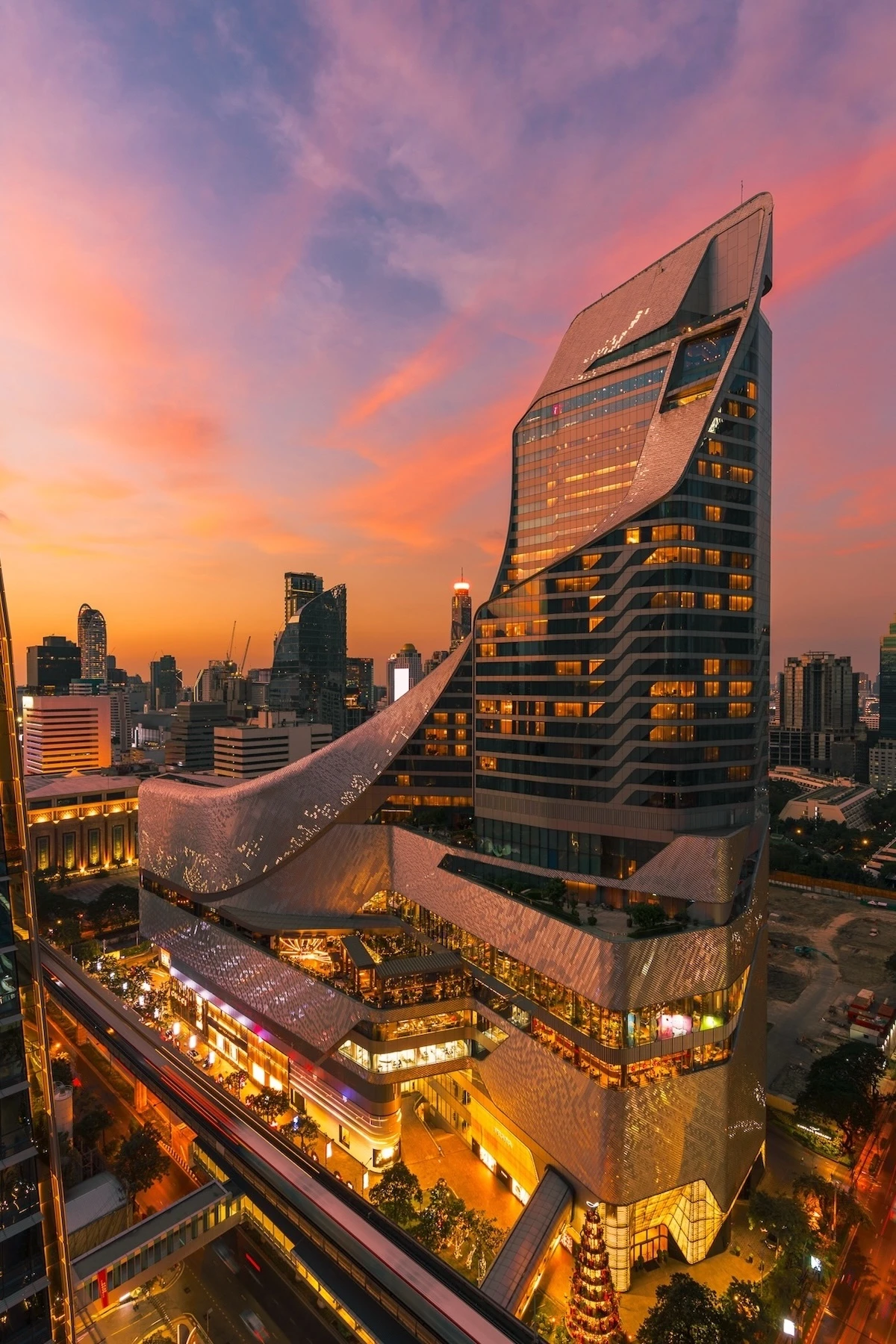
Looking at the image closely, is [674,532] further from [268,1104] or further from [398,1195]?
[268,1104]

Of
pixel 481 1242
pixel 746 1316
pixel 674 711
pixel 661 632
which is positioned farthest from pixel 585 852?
pixel 746 1316

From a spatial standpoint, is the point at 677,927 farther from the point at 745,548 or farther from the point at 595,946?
the point at 745,548

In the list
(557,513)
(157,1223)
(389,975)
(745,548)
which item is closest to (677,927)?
(389,975)

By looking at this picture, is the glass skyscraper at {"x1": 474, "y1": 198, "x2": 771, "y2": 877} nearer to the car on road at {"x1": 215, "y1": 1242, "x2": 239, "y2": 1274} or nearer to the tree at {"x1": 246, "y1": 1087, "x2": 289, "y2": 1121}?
A: the tree at {"x1": 246, "y1": 1087, "x2": 289, "y2": 1121}

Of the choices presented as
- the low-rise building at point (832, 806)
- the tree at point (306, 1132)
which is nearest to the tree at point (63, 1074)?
the tree at point (306, 1132)

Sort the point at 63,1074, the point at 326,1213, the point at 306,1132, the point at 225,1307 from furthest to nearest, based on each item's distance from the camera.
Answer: the point at 63,1074
the point at 306,1132
the point at 326,1213
the point at 225,1307

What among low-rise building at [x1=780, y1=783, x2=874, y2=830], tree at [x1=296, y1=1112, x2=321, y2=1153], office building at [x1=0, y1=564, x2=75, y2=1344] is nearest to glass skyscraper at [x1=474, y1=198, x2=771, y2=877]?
tree at [x1=296, y1=1112, x2=321, y2=1153]
